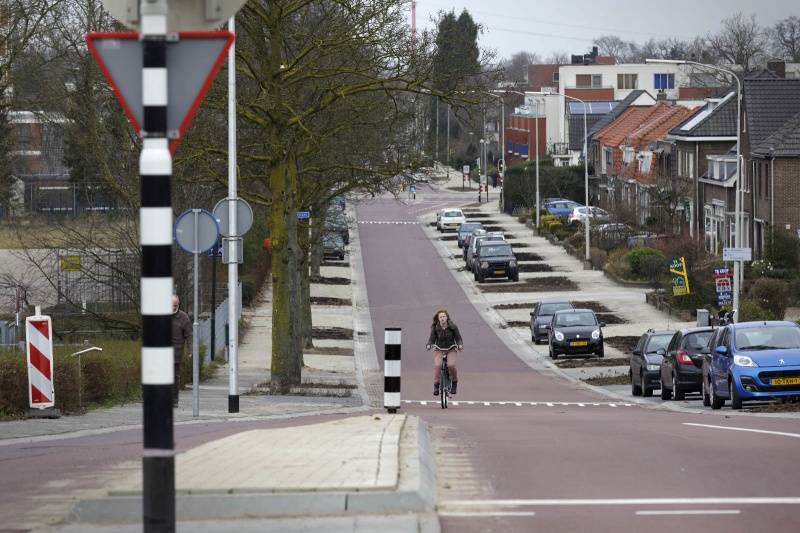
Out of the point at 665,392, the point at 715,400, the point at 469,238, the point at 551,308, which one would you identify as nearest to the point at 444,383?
the point at 715,400

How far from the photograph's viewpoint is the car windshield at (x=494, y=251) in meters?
57.7

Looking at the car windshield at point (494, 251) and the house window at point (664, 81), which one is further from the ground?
the house window at point (664, 81)

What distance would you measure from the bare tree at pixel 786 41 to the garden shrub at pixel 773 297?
Result: 8612cm

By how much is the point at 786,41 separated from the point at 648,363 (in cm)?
10826

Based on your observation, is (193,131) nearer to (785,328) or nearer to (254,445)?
(785,328)

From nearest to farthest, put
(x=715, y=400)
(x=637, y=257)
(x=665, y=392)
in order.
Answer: (x=715, y=400) → (x=665, y=392) → (x=637, y=257)

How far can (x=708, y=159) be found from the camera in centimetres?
6425

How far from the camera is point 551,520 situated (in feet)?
23.6

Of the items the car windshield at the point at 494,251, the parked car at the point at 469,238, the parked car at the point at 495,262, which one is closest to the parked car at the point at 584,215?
the parked car at the point at 469,238

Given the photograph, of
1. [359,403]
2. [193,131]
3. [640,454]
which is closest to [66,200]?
[193,131]

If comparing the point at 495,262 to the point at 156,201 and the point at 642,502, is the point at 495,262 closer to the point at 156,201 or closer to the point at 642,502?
the point at 642,502

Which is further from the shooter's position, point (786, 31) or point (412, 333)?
point (786, 31)

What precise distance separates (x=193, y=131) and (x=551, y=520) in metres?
17.3

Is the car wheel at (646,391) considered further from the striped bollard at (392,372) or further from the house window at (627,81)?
the house window at (627,81)
